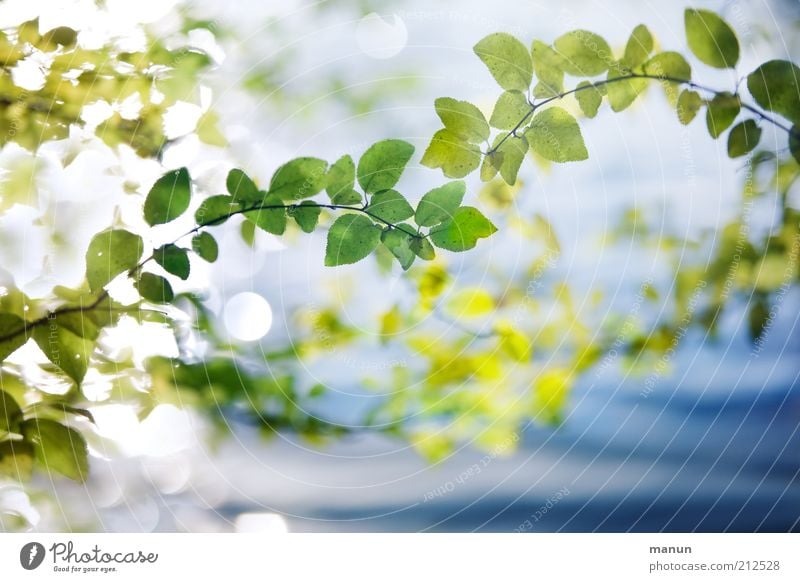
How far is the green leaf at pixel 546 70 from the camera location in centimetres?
49

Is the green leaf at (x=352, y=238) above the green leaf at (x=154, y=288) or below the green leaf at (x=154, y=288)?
above

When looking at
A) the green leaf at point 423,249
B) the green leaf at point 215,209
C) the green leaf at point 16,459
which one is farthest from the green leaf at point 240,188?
the green leaf at point 16,459

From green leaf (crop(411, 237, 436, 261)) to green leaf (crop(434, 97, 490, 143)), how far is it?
8 centimetres

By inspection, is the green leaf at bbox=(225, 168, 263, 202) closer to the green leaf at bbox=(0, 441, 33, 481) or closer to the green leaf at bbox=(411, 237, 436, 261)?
the green leaf at bbox=(411, 237, 436, 261)

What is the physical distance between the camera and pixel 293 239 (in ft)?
1.70

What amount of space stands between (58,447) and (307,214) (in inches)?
9.3

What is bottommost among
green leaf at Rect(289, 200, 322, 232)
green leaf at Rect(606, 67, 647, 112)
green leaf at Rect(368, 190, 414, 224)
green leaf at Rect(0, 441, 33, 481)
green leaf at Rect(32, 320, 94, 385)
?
green leaf at Rect(0, 441, 33, 481)

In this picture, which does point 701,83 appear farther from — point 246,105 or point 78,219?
point 78,219

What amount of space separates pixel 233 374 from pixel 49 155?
0.21 meters

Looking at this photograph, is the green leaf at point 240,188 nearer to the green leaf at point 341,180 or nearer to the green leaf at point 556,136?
the green leaf at point 341,180

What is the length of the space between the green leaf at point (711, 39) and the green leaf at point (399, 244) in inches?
10.1

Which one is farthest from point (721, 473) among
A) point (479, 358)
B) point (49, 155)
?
point (49, 155)

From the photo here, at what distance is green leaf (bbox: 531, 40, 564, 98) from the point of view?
0.49 m

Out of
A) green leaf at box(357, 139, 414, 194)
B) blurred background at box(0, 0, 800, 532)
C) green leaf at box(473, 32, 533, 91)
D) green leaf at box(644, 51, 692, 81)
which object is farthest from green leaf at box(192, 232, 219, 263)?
green leaf at box(644, 51, 692, 81)
